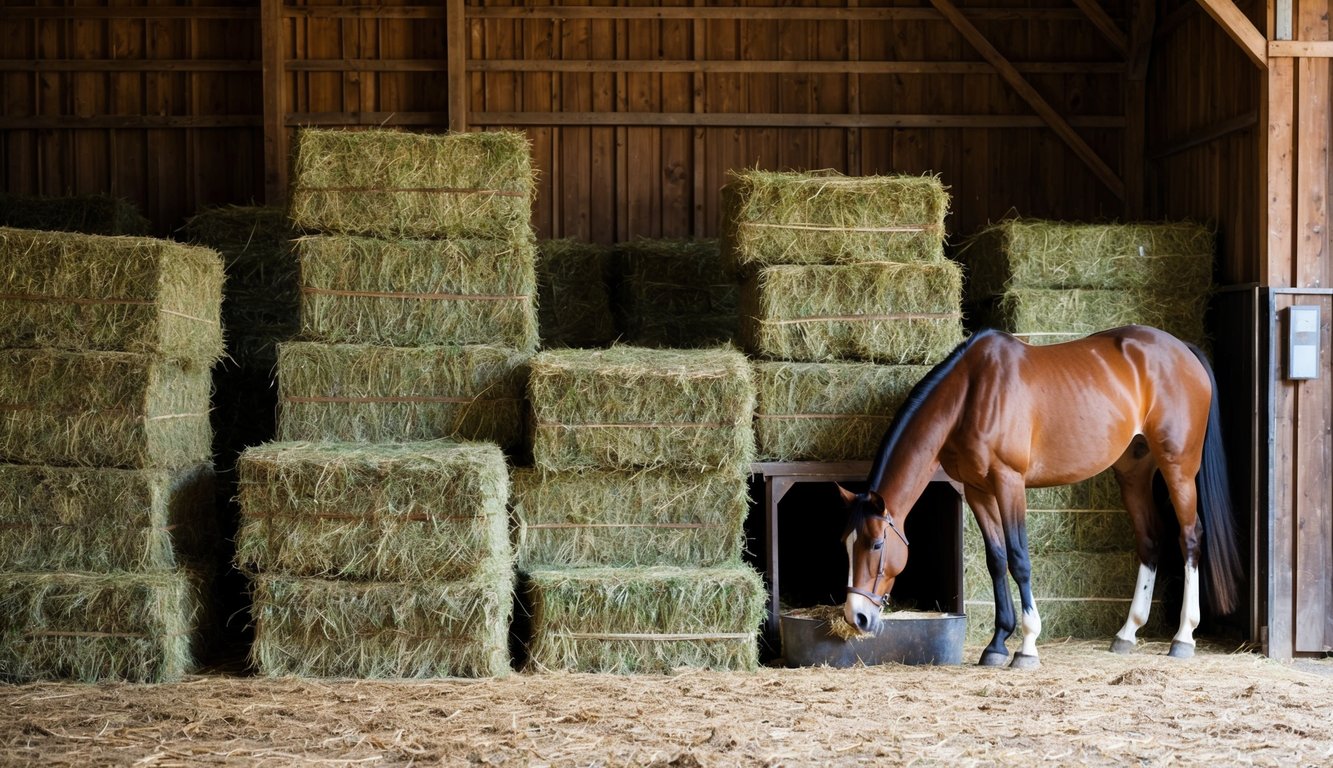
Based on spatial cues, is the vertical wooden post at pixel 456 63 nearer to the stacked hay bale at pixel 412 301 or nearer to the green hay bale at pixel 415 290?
the stacked hay bale at pixel 412 301

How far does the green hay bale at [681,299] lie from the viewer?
28.8 ft

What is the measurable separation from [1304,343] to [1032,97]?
3.45 meters

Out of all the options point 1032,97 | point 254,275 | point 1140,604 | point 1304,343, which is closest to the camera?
point 1304,343

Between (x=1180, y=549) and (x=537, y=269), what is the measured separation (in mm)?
4527

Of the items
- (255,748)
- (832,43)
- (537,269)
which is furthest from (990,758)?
(832,43)

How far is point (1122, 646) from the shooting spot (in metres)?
7.23

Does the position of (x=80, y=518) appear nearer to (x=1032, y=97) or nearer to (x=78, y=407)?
(x=78, y=407)

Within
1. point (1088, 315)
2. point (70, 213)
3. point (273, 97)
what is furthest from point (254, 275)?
point (1088, 315)

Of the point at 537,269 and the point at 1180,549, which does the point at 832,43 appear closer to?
the point at 537,269

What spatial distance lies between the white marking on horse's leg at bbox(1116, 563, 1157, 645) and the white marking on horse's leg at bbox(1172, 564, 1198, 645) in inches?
7.8

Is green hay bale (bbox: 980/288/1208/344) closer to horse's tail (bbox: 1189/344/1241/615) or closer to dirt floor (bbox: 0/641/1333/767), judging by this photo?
horse's tail (bbox: 1189/344/1241/615)

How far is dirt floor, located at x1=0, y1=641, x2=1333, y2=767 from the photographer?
16.0 ft

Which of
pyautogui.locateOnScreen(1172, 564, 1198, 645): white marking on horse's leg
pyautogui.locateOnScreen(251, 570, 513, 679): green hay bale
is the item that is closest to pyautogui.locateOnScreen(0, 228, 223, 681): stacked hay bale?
pyautogui.locateOnScreen(251, 570, 513, 679): green hay bale

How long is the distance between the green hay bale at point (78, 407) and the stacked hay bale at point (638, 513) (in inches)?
76.3
